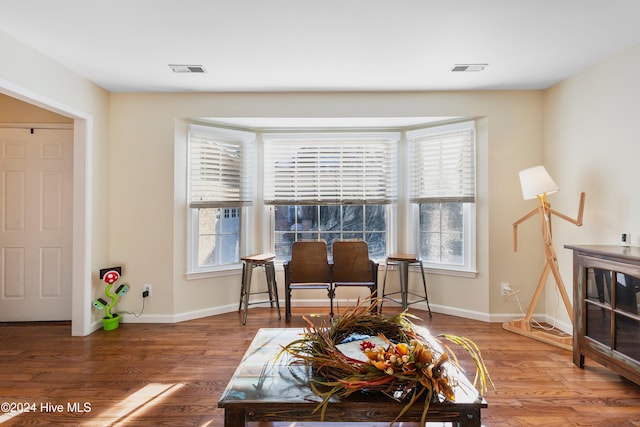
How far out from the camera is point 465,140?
3773 mm

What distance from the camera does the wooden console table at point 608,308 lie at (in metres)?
2.14

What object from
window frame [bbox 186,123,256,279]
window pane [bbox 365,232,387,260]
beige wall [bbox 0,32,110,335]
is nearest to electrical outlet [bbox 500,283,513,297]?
window pane [bbox 365,232,387,260]

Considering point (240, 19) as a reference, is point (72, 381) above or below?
below

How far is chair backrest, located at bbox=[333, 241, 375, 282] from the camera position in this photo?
371 centimetres

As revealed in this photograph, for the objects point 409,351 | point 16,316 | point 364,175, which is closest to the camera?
point 409,351

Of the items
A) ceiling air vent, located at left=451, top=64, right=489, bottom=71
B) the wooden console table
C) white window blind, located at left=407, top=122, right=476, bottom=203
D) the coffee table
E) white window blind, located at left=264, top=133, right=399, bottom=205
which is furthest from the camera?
white window blind, located at left=264, top=133, right=399, bottom=205

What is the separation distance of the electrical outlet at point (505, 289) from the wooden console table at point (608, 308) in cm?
99

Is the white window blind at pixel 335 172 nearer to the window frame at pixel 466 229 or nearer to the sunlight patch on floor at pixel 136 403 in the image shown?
the window frame at pixel 466 229

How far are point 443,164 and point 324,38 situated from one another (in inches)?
82.1

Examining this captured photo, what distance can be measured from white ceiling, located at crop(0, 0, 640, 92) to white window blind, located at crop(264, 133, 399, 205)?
0.88 m

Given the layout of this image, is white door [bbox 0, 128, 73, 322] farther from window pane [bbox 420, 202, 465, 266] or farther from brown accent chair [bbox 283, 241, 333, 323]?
window pane [bbox 420, 202, 465, 266]

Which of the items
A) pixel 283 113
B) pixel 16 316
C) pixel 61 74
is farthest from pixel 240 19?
pixel 16 316

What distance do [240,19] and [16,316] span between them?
3864mm

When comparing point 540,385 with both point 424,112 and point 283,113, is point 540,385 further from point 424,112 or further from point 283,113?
point 283,113
